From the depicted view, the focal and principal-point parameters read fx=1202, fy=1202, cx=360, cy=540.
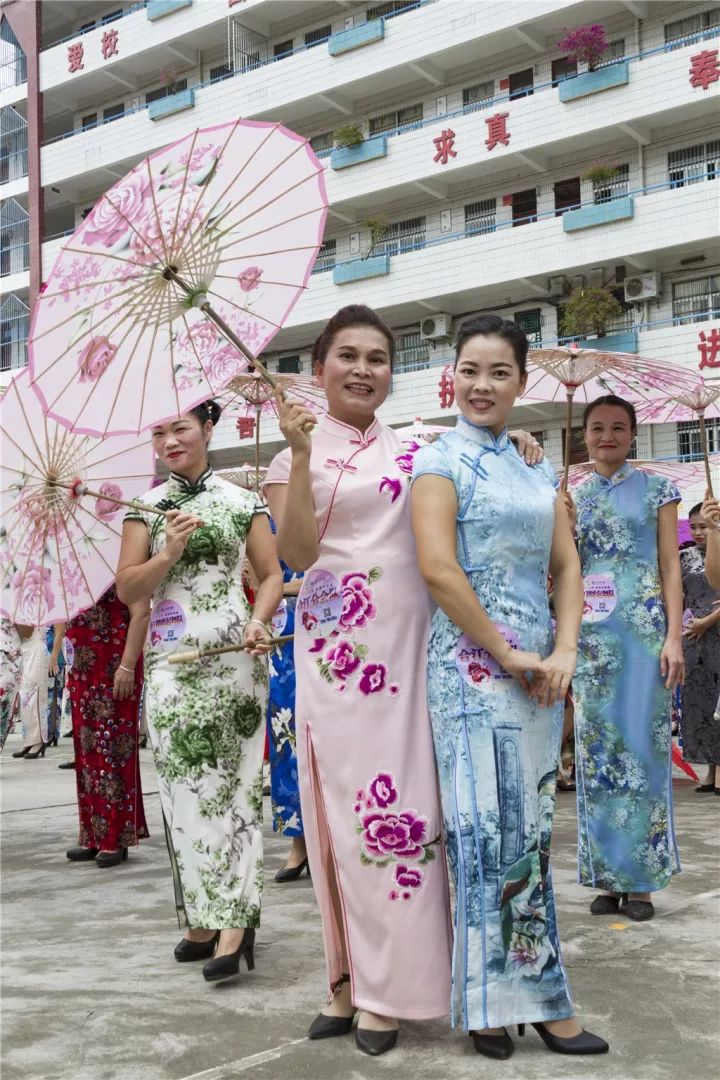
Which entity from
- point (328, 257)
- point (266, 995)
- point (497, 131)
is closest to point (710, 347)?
point (497, 131)

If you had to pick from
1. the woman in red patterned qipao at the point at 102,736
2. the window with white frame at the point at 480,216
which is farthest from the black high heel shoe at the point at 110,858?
the window with white frame at the point at 480,216

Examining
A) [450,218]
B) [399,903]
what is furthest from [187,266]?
[450,218]

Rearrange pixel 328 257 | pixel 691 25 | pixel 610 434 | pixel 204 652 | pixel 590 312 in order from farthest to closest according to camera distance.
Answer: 1. pixel 328 257
2. pixel 691 25
3. pixel 590 312
4. pixel 610 434
5. pixel 204 652

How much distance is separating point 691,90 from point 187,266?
18240 millimetres

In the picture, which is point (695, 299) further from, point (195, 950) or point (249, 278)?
point (195, 950)

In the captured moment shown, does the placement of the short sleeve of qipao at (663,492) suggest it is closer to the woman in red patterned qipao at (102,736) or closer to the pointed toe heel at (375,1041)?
the pointed toe heel at (375,1041)

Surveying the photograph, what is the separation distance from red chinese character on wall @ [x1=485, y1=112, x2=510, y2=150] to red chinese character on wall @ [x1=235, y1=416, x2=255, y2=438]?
6.71 metres

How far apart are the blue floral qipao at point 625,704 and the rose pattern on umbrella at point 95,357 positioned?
1.91 m

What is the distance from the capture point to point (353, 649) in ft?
9.11

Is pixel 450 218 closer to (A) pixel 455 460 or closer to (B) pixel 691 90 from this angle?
(B) pixel 691 90

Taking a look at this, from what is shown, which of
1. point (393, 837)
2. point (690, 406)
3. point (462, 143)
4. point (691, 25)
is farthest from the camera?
point (462, 143)

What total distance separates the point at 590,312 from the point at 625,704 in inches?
653

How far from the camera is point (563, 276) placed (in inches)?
840

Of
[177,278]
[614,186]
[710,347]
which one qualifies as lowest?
[177,278]
